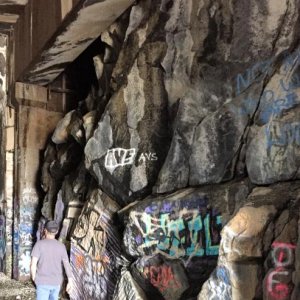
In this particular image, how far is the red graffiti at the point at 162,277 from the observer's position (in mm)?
5770

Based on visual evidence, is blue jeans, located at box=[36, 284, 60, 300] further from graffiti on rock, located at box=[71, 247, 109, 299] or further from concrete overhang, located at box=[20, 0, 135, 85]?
concrete overhang, located at box=[20, 0, 135, 85]

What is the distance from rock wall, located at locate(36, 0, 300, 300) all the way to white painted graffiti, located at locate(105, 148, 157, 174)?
2cm

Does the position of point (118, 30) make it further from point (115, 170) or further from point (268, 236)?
point (268, 236)

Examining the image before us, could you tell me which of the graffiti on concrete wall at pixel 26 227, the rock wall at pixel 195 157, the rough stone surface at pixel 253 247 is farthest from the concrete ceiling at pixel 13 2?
the rough stone surface at pixel 253 247

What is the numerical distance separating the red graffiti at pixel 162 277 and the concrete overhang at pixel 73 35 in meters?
3.86

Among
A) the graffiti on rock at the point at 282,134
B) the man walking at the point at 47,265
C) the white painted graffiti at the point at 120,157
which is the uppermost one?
the graffiti on rock at the point at 282,134

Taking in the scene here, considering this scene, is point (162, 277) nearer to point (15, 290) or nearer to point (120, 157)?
point (120, 157)

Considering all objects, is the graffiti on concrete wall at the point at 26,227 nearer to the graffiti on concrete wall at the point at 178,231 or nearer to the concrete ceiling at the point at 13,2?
the concrete ceiling at the point at 13,2

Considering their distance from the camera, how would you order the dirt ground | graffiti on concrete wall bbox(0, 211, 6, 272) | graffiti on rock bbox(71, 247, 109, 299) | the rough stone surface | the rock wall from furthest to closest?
graffiti on concrete wall bbox(0, 211, 6, 272), the dirt ground, graffiti on rock bbox(71, 247, 109, 299), the rock wall, the rough stone surface

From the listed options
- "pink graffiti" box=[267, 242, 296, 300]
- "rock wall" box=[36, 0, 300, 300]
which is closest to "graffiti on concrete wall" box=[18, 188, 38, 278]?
"rock wall" box=[36, 0, 300, 300]

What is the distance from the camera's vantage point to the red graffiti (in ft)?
18.9

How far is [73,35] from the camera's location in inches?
335

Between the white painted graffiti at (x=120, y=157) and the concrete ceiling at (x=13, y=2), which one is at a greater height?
the concrete ceiling at (x=13, y=2)

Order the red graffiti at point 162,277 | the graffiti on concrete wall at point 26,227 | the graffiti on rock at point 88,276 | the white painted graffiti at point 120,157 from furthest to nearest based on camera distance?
the graffiti on concrete wall at point 26,227 → the graffiti on rock at point 88,276 → the white painted graffiti at point 120,157 → the red graffiti at point 162,277
